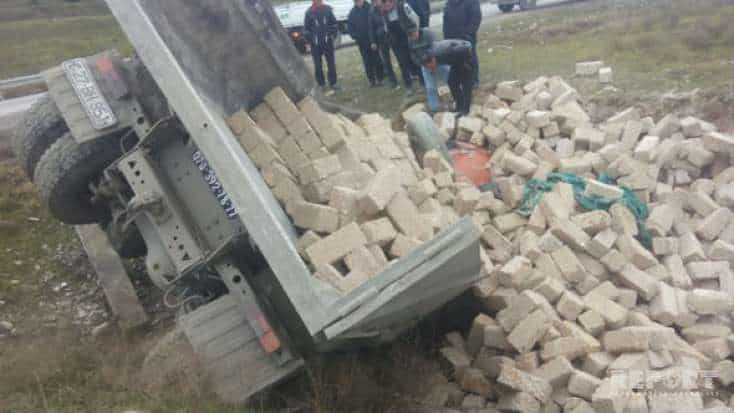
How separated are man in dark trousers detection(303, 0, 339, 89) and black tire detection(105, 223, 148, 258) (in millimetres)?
5791

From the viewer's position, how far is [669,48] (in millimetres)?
8648

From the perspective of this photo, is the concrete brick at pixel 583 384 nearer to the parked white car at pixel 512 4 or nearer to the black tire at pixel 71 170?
the black tire at pixel 71 170

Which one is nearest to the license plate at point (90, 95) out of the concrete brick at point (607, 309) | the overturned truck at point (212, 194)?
the overturned truck at point (212, 194)

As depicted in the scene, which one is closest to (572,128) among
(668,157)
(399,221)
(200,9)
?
(668,157)

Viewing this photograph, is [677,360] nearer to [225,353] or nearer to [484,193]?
[484,193]

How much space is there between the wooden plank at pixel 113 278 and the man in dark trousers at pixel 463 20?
5135 mm

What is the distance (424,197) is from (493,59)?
643 cm

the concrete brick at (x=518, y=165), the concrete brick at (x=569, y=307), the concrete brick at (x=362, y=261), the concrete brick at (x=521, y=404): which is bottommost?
the concrete brick at (x=521, y=404)

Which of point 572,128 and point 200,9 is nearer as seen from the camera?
point 200,9

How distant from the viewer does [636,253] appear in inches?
182

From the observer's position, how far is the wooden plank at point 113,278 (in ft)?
16.8

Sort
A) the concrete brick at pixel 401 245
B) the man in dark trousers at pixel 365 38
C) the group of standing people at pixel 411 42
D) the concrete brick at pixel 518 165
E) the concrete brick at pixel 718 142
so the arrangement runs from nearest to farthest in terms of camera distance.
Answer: the concrete brick at pixel 401 245 → the concrete brick at pixel 718 142 → the concrete brick at pixel 518 165 → the group of standing people at pixel 411 42 → the man in dark trousers at pixel 365 38

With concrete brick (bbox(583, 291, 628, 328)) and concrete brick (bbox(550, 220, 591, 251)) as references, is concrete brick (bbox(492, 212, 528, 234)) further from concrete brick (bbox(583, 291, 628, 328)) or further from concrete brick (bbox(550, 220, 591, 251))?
concrete brick (bbox(583, 291, 628, 328))

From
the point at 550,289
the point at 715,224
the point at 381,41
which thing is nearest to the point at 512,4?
the point at 381,41
